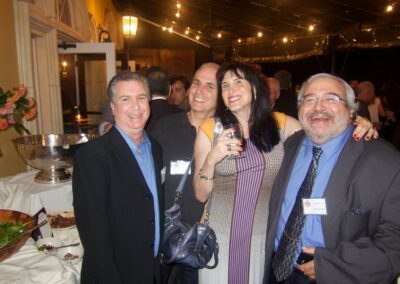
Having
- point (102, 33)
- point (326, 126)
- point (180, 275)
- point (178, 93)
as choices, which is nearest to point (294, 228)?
point (326, 126)

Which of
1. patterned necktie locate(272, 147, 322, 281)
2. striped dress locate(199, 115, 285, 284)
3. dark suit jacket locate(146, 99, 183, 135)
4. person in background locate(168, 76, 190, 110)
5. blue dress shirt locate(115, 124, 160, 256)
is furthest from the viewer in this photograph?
person in background locate(168, 76, 190, 110)

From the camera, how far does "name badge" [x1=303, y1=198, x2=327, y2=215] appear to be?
1.50 m

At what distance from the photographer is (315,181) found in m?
1.61

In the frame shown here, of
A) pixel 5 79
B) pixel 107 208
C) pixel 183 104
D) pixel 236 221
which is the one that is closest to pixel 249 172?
pixel 236 221

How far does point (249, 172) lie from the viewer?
180 centimetres

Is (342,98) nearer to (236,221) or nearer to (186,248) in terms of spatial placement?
(236,221)

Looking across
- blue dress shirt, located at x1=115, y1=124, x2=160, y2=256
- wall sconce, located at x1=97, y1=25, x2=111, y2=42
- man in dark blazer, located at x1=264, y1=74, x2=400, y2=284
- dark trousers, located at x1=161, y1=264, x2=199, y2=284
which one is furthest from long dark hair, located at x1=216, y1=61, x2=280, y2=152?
wall sconce, located at x1=97, y1=25, x2=111, y2=42

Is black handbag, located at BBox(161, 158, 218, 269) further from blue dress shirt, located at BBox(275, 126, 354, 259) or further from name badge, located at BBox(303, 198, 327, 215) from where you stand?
name badge, located at BBox(303, 198, 327, 215)

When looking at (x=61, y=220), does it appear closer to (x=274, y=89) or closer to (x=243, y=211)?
(x=243, y=211)

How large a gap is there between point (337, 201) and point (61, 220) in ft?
5.87

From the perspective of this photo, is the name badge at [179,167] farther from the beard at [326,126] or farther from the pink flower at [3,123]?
the pink flower at [3,123]

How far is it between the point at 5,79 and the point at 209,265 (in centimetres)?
265

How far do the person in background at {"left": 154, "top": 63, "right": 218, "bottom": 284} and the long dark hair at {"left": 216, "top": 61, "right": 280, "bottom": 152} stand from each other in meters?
0.18

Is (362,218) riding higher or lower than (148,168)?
lower
